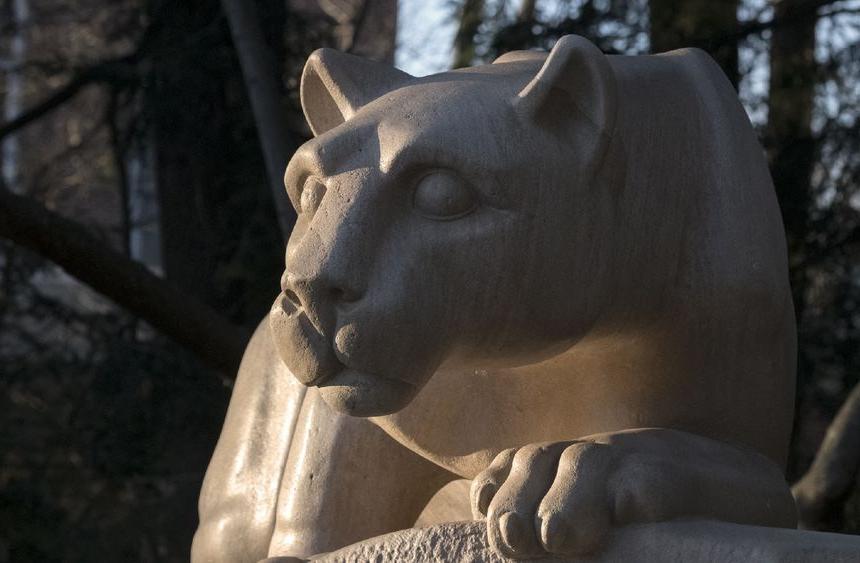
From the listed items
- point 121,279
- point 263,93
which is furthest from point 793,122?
point 121,279

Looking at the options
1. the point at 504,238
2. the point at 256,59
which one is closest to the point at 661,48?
the point at 256,59

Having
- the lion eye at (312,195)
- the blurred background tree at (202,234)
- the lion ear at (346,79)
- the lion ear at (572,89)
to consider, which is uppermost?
the lion ear at (572,89)

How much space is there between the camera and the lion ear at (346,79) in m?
1.66

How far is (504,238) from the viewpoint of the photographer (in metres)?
1.47

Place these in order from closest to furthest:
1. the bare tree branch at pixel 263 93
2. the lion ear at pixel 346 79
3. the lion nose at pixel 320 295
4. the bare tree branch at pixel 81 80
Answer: the lion nose at pixel 320 295 < the lion ear at pixel 346 79 < the bare tree branch at pixel 263 93 < the bare tree branch at pixel 81 80

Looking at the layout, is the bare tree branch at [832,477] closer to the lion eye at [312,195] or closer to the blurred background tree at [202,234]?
the blurred background tree at [202,234]

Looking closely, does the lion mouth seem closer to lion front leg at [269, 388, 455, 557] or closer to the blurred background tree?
lion front leg at [269, 388, 455, 557]

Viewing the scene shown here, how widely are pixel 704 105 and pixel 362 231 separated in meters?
0.47

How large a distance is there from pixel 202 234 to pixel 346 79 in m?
2.85

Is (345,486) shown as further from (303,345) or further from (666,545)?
(666,545)

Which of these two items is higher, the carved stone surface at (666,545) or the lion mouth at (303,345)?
the lion mouth at (303,345)

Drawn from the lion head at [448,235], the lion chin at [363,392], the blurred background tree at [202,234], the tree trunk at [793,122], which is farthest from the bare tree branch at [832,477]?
the lion chin at [363,392]

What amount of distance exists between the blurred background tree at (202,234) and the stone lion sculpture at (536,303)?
1.88 m

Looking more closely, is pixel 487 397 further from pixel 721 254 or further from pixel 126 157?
pixel 126 157
